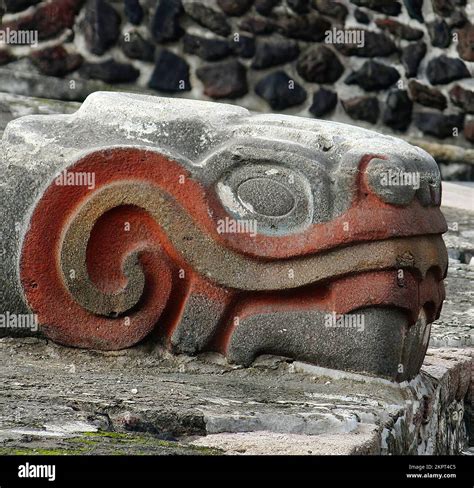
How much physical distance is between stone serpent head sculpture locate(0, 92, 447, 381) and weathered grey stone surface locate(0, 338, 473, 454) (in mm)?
57

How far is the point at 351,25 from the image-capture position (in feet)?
29.0

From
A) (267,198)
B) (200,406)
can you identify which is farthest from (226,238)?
(200,406)

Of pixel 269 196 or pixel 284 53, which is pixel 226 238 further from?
pixel 284 53

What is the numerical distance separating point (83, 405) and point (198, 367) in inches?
21.7

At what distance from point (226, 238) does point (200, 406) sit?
0.53 m

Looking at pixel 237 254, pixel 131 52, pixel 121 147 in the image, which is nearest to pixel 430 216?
pixel 237 254

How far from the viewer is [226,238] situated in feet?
12.0

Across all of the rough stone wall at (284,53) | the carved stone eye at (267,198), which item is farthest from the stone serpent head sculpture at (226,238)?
the rough stone wall at (284,53)

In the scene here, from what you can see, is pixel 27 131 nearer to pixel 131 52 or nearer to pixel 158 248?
pixel 158 248

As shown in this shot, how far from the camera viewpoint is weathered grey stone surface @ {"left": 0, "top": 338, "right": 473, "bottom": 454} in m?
3.03

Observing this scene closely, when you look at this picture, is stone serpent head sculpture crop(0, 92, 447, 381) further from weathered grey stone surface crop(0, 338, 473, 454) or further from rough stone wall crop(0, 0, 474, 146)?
rough stone wall crop(0, 0, 474, 146)
